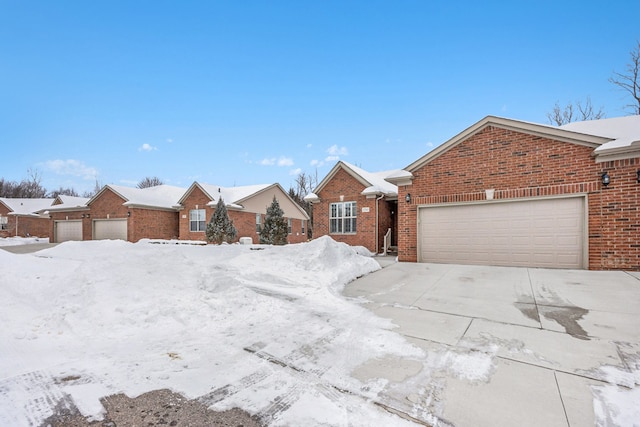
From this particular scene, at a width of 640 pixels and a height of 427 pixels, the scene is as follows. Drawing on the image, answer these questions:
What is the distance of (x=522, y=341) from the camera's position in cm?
364

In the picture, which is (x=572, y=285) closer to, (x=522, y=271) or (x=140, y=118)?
(x=522, y=271)

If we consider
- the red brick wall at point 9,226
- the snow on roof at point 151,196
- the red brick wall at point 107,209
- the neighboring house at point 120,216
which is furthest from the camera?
the red brick wall at point 9,226

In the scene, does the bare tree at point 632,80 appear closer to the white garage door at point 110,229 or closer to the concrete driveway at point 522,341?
the concrete driveway at point 522,341

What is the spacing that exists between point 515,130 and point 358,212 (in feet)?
26.3

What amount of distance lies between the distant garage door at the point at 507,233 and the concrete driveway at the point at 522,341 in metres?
1.08

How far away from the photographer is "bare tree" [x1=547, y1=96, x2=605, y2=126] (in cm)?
2198

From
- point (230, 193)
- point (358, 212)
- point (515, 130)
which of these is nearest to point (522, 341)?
point (515, 130)

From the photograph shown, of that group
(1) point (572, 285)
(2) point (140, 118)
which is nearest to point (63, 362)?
(1) point (572, 285)

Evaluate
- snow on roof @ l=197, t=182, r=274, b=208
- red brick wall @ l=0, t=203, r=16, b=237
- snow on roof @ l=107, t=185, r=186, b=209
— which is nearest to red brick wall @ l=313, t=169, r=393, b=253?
snow on roof @ l=197, t=182, r=274, b=208

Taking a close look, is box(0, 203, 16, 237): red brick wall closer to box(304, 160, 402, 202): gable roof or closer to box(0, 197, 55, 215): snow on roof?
box(0, 197, 55, 215): snow on roof

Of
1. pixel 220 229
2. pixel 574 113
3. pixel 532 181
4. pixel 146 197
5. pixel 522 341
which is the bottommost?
pixel 522 341

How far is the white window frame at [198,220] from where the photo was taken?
70.8 ft

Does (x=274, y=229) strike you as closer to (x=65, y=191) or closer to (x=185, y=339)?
(x=185, y=339)

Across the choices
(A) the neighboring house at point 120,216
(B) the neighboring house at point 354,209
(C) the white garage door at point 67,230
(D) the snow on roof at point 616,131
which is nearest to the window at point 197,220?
(A) the neighboring house at point 120,216
